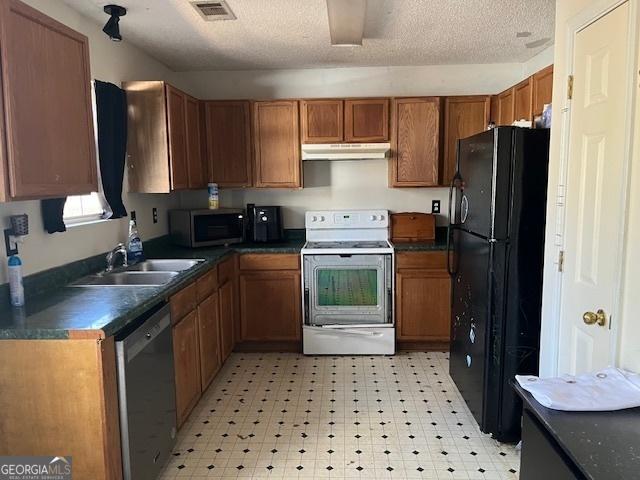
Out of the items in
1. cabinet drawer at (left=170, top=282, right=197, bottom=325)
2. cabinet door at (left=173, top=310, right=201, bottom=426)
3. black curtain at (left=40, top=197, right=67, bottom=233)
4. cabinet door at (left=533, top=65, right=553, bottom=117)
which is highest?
cabinet door at (left=533, top=65, right=553, bottom=117)

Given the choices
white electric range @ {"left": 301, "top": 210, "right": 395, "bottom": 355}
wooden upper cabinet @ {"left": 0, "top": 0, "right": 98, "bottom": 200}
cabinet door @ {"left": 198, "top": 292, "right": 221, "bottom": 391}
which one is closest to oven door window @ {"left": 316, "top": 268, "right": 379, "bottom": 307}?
white electric range @ {"left": 301, "top": 210, "right": 395, "bottom": 355}

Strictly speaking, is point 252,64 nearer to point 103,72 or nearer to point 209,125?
point 209,125

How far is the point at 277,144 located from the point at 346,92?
821 mm

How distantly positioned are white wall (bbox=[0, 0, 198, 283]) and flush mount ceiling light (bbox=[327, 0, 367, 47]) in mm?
1437

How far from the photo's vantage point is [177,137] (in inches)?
128

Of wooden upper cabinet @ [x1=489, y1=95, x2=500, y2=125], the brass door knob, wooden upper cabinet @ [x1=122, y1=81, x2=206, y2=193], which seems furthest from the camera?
wooden upper cabinet @ [x1=489, y1=95, x2=500, y2=125]

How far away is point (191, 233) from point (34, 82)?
1.98m

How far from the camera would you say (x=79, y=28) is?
2605 mm

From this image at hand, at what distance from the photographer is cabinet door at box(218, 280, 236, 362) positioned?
336cm

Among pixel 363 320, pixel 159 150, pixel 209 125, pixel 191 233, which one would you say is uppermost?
pixel 209 125

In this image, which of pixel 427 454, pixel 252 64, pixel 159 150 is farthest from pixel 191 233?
pixel 427 454

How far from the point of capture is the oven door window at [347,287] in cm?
366

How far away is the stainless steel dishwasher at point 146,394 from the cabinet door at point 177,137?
131cm

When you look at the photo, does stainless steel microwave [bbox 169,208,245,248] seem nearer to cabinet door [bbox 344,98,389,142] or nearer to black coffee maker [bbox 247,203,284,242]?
black coffee maker [bbox 247,203,284,242]
